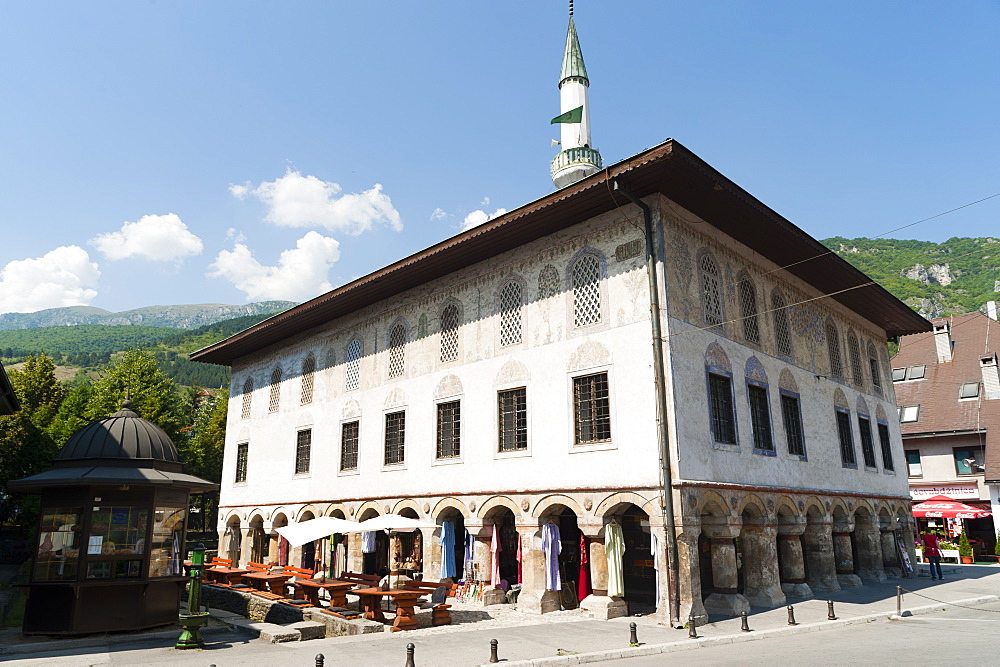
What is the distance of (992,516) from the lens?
28.2 m

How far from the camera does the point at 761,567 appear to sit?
49.7 ft

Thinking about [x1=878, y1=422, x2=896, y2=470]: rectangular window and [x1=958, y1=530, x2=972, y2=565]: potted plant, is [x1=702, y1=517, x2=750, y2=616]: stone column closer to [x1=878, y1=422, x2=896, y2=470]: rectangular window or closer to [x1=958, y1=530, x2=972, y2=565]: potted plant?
[x1=878, y1=422, x2=896, y2=470]: rectangular window

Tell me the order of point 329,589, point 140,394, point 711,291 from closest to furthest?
1. point 329,589
2. point 711,291
3. point 140,394

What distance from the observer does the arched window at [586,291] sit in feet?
50.8

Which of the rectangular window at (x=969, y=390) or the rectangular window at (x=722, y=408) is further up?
the rectangular window at (x=969, y=390)

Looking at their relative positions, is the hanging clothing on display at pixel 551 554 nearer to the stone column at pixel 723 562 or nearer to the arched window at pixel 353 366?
the stone column at pixel 723 562

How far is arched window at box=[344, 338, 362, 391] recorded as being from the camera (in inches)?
872

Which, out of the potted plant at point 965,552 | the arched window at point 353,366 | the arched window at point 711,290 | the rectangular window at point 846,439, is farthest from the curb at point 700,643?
the potted plant at point 965,552

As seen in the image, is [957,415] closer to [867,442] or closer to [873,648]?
[867,442]

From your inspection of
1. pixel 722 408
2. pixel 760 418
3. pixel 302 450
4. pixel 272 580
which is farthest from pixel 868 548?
pixel 302 450

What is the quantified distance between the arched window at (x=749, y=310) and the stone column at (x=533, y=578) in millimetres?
7280

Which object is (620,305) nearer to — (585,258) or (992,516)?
(585,258)

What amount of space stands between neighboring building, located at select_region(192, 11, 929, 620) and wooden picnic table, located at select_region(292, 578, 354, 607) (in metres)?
3.47

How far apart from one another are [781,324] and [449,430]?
9680 millimetres
